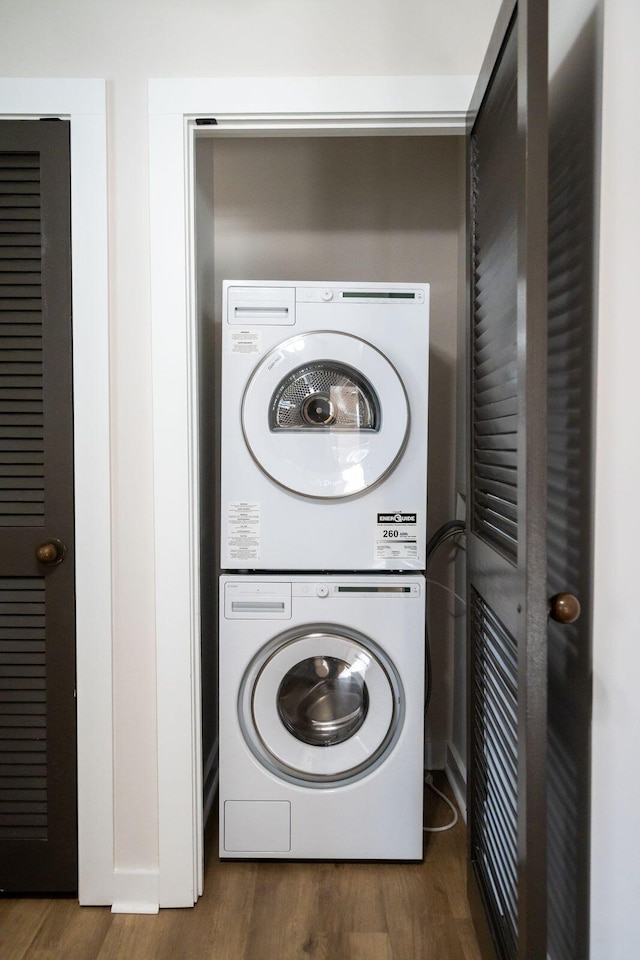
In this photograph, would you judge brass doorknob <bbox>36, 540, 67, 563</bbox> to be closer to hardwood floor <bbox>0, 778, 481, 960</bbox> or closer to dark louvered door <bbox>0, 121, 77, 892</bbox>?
dark louvered door <bbox>0, 121, 77, 892</bbox>

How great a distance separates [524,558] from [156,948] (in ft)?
4.56

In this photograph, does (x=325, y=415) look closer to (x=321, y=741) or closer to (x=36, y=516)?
(x=36, y=516)

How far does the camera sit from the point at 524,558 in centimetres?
109

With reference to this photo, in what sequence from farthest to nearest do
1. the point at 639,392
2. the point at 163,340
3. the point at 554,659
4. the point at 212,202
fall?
the point at 212,202
the point at 163,340
the point at 554,659
the point at 639,392

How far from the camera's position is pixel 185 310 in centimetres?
177

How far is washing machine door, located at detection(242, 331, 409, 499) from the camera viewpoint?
6.36 ft

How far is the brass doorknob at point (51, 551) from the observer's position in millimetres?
1772

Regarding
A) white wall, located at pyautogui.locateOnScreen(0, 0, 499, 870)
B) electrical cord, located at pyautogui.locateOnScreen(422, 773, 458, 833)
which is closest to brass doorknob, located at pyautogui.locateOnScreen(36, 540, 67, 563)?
white wall, located at pyautogui.locateOnScreen(0, 0, 499, 870)

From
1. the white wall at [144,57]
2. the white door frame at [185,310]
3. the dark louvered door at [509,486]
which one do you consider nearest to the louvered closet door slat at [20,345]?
the white wall at [144,57]

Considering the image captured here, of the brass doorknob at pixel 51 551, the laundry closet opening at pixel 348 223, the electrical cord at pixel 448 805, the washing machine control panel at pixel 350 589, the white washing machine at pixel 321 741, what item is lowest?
the electrical cord at pixel 448 805

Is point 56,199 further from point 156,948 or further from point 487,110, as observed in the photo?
point 156,948

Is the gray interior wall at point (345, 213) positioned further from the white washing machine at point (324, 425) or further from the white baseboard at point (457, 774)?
the white baseboard at point (457, 774)

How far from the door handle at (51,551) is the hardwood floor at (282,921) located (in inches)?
36.7

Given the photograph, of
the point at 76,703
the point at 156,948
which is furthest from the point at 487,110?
the point at 156,948
